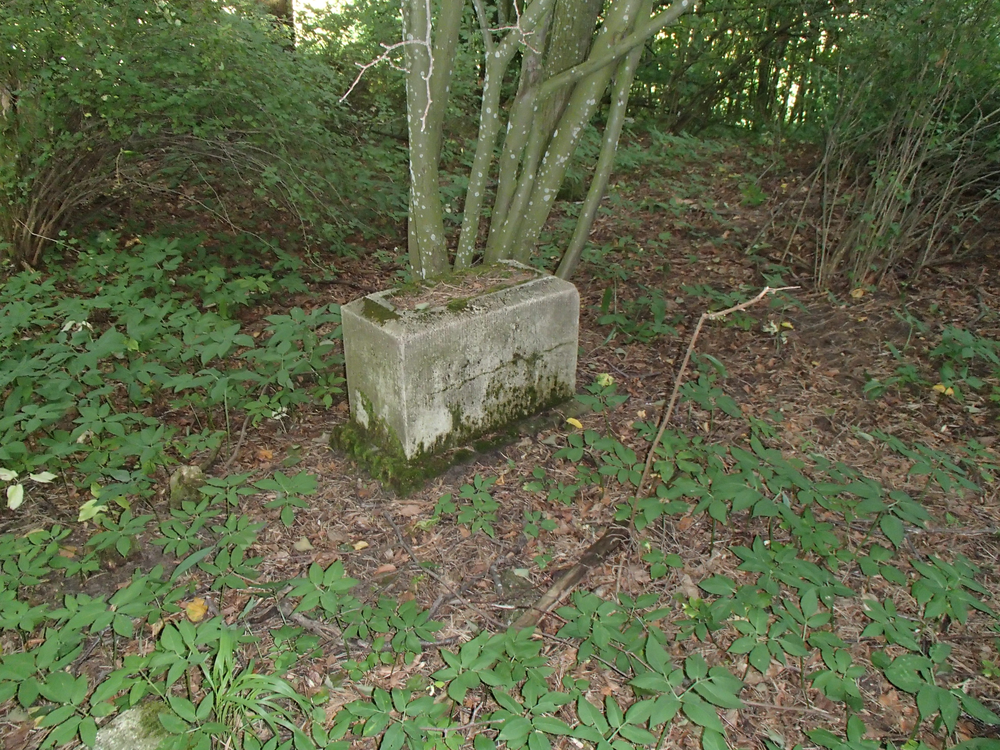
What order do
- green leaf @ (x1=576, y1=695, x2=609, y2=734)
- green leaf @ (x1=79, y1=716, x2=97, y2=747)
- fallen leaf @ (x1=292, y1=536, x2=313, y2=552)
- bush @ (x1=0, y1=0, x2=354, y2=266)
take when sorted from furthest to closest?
bush @ (x1=0, y1=0, x2=354, y2=266) < fallen leaf @ (x1=292, y1=536, x2=313, y2=552) < green leaf @ (x1=576, y1=695, x2=609, y2=734) < green leaf @ (x1=79, y1=716, x2=97, y2=747)

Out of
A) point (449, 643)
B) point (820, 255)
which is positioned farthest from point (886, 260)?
point (449, 643)

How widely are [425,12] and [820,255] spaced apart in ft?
12.6

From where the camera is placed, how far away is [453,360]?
121 inches

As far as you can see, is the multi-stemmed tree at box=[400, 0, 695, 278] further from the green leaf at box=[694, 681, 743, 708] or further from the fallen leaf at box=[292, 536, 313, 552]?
the green leaf at box=[694, 681, 743, 708]

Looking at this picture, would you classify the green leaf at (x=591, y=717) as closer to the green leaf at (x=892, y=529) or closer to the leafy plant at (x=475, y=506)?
the leafy plant at (x=475, y=506)

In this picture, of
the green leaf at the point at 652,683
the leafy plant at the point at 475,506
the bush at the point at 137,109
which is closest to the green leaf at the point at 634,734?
the green leaf at the point at 652,683

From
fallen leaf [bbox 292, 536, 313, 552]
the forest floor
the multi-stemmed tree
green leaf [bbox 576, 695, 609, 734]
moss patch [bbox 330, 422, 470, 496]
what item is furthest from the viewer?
the multi-stemmed tree

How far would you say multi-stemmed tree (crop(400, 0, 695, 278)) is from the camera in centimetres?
Answer: 329

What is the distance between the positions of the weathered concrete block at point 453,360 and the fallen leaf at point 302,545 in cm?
58

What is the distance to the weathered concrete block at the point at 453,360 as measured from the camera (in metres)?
2.98

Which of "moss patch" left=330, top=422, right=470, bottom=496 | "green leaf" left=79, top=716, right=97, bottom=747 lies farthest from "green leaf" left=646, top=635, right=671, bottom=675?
"green leaf" left=79, top=716, right=97, bottom=747

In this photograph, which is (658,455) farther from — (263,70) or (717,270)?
(263,70)

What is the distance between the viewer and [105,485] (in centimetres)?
318

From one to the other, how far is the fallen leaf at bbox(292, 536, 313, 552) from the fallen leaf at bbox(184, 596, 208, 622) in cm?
43
